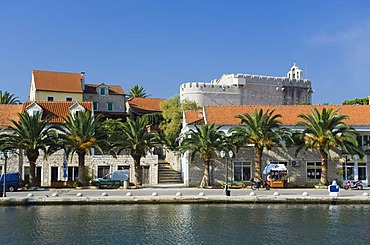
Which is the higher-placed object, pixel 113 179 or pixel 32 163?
pixel 32 163

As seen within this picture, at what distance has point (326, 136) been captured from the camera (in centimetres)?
3878

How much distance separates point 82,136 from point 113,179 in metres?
4.93

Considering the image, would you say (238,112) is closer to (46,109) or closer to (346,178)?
(346,178)

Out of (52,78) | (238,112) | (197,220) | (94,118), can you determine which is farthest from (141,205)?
(52,78)

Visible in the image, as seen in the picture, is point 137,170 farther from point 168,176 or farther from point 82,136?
point 82,136

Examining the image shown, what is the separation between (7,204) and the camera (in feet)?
97.9

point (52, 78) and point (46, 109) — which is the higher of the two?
point (52, 78)

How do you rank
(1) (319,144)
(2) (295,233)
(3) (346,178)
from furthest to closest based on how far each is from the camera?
(3) (346,178), (1) (319,144), (2) (295,233)

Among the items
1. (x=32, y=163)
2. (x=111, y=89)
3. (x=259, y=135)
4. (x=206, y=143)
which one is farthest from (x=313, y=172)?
(x=111, y=89)

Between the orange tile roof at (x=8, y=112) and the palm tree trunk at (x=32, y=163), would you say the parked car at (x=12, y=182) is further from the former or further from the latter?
the orange tile roof at (x=8, y=112)

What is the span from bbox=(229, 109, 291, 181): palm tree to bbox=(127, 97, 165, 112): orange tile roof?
33.4 metres

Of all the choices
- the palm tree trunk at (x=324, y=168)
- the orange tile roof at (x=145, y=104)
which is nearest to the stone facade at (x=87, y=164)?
the palm tree trunk at (x=324, y=168)

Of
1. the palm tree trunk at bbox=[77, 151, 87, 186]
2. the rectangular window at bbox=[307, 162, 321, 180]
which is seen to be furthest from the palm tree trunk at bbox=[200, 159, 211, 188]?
the palm tree trunk at bbox=[77, 151, 87, 186]

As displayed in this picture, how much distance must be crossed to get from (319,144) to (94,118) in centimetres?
1991
